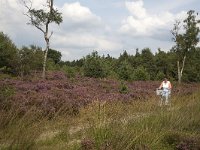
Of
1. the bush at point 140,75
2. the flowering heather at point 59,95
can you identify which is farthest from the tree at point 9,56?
the bush at point 140,75

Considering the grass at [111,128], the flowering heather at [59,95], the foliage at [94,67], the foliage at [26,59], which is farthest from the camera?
the foliage at [94,67]

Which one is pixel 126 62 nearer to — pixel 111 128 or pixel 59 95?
pixel 59 95

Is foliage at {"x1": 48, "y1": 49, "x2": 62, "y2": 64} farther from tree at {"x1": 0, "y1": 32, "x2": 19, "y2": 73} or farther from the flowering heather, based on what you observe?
the flowering heather

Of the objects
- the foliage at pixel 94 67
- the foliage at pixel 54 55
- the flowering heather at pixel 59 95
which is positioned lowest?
the flowering heather at pixel 59 95

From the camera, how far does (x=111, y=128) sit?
26.7 ft

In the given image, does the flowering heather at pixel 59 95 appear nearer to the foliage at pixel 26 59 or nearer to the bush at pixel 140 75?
the foliage at pixel 26 59

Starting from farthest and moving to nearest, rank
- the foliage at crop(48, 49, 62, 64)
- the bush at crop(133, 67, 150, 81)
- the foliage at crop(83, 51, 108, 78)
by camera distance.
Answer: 1. the foliage at crop(48, 49, 62, 64)
2. the bush at crop(133, 67, 150, 81)
3. the foliage at crop(83, 51, 108, 78)

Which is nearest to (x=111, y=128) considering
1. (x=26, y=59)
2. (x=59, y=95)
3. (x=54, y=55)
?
(x=59, y=95)

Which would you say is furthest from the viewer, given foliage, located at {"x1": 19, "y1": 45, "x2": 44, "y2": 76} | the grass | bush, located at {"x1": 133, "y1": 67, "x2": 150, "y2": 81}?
bush, located at {"x1": 133, "y1": 67, "x2": 150, "y2": 81}

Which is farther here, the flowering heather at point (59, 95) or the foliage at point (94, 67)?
the foliage at point (94, 67)

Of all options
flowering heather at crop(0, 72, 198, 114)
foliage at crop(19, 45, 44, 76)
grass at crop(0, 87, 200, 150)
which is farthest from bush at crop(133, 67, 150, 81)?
grass at crop(0, 87, 200, 150)

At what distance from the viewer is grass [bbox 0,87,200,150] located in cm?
659

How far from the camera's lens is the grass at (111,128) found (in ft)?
21.6

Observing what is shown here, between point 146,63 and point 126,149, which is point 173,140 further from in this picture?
point 146,63
